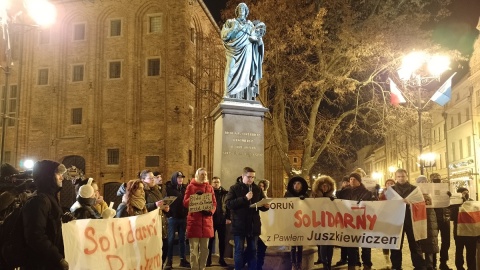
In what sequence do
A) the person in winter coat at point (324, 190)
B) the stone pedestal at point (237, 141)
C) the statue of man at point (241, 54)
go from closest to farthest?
1. the person in winter coat at point (324, 190)
2. the stone pedestal at point (237, 141)
3. the statue of man at point (241, 54)

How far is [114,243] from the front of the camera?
19.4ft

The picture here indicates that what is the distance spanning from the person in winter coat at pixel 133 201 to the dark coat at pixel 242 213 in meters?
1.79

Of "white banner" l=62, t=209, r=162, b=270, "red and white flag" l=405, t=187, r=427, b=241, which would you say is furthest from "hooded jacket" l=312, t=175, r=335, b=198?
"white banner" l=62, t=209, r=162, b=270

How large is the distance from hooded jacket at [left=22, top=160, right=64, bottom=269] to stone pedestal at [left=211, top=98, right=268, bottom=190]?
6.85 m

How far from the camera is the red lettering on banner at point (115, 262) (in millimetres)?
5777

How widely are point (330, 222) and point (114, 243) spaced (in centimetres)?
452

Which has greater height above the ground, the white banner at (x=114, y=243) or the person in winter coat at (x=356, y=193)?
the person in winter coat at (x=356, y=193)

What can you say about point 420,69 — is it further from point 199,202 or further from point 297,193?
point 199,202

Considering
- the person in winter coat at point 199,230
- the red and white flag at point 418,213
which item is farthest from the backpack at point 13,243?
the red and white flag at point 418,213

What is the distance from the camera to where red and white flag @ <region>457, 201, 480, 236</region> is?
9359 millimetres

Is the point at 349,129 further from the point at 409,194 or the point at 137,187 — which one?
the point at 137,187

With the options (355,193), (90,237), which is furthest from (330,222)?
(90,237)

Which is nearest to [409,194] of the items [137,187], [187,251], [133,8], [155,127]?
[137,187]

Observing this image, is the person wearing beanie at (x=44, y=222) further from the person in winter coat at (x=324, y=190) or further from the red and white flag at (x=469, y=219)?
the red and white flag at (x=469, y=219)
